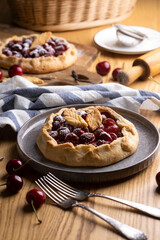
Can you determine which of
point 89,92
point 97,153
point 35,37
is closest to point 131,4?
point 35,37

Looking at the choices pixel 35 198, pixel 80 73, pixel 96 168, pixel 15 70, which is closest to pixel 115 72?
pixel 80 73

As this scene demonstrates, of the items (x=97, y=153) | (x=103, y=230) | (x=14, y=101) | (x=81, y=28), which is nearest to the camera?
(x=103, y=230)

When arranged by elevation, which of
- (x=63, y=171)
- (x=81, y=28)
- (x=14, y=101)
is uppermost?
(x=63, y=171)

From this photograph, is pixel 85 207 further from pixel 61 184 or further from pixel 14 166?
pixel 14 166

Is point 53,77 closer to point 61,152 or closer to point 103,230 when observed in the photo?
point 61,152

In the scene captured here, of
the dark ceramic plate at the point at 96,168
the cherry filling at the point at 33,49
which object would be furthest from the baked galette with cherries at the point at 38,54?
the dark ceramic plate at the point at 96,168

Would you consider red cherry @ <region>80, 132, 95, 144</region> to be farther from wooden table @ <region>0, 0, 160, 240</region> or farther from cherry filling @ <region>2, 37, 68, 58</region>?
cherry filling @ <region>2, 37, 68, 58</region>
